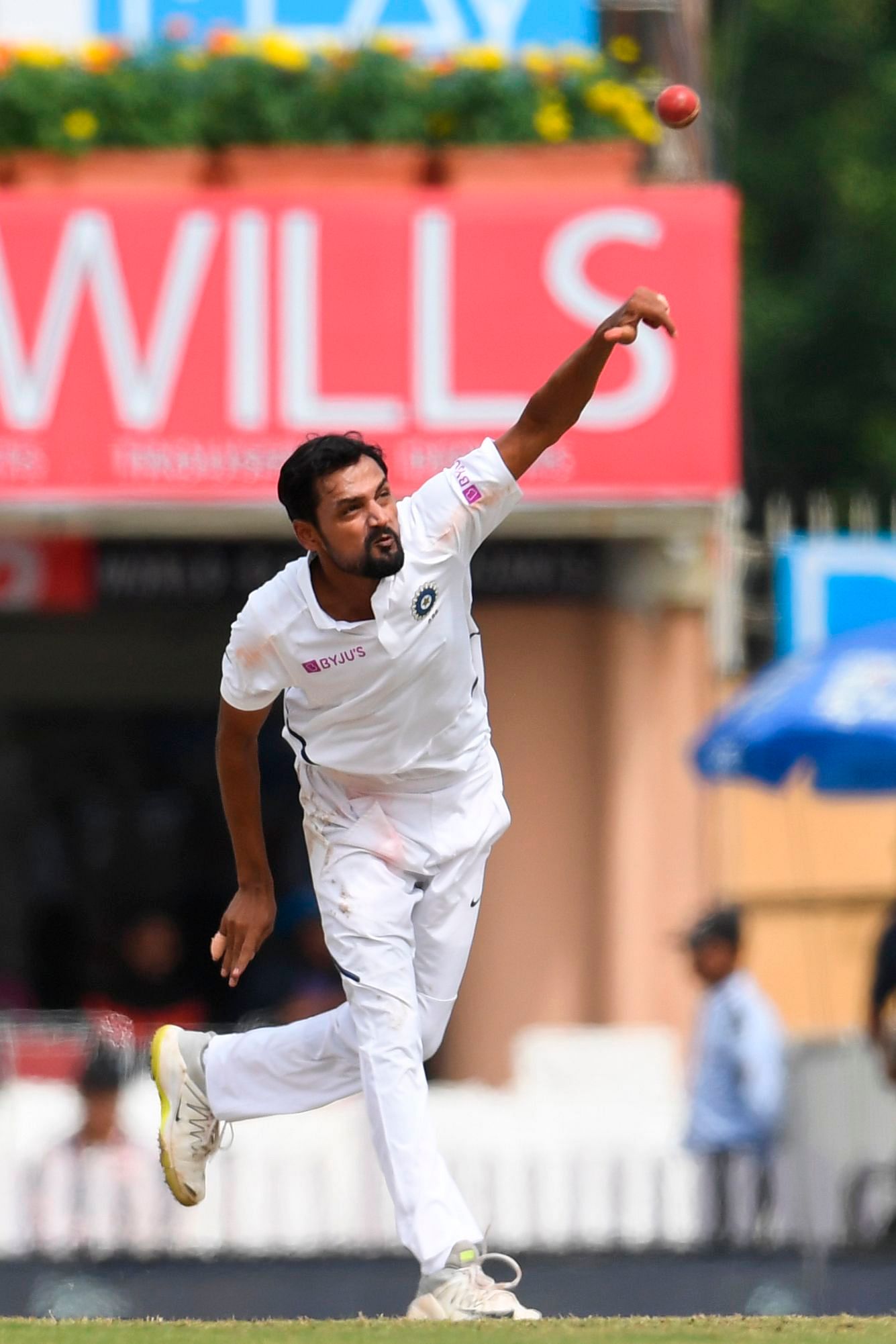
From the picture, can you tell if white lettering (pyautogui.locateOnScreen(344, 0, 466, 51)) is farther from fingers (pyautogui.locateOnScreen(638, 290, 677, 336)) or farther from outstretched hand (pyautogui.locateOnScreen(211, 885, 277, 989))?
outstretched hand (pyautogui.locateOnScreen(211, 885, 277, 989))

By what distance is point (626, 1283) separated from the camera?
22.6 ft

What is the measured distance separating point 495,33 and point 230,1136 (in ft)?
24.1

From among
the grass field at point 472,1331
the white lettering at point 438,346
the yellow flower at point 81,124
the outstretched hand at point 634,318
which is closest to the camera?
the grass field at point 472,1331

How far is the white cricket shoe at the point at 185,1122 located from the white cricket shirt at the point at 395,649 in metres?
0.87

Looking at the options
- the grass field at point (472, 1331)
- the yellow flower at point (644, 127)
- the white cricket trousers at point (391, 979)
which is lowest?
the grass field at point (472, 1331)

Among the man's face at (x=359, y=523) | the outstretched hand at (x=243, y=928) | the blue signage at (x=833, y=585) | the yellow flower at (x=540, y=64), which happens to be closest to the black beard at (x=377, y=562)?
the man's face at (x=359, y=523)

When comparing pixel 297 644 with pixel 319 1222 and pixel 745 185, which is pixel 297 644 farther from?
pixel 745 185

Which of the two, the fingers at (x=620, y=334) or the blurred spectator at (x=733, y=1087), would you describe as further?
the blurred spectator at (x=733, y=1087)

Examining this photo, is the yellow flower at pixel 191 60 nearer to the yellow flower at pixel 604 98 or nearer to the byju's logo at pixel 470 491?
the yellow flower at pixel 604 98

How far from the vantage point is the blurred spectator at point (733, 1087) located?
890cm

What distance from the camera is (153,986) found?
11109 mm

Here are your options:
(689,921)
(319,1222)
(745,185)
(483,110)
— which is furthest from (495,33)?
(745,185)

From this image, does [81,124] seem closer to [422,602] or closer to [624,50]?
[624,50]

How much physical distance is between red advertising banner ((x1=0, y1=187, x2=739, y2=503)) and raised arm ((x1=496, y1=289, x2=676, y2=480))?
5.53 metres
